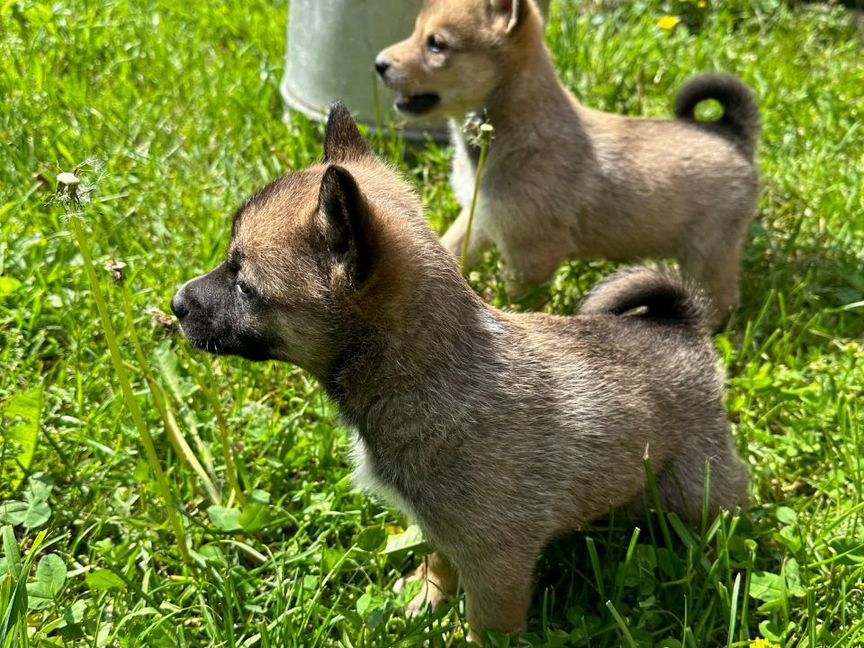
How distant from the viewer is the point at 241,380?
12.3 ft

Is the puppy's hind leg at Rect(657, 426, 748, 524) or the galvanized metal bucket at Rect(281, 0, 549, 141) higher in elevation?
the galvanized metal bucket at Rect(281, 0, 549, 141)

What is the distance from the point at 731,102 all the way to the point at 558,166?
942 millimetres

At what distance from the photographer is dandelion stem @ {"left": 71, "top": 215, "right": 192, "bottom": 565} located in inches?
93.7

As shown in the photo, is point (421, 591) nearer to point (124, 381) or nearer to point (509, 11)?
point (124, 381)

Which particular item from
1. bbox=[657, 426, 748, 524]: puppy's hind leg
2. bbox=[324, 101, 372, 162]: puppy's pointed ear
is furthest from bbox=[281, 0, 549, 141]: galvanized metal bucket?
bbox=[657, 426, 748, 524]: puppy's hind leg

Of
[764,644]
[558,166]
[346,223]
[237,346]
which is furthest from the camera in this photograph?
[558,166]

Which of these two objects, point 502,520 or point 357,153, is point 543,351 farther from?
point 357,153

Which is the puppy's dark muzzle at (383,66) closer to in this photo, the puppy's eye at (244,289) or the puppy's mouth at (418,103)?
the puppy's mouth at (418,103)

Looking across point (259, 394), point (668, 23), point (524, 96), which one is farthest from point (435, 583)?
point (668, 23)

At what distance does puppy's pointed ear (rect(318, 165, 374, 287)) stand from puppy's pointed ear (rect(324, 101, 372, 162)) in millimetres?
537

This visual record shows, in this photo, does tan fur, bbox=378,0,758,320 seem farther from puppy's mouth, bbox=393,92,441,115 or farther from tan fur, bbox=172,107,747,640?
tan fur, bbox=172,107,747,640

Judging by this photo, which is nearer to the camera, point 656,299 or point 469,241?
point 656,299

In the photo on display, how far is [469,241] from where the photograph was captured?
437 cm

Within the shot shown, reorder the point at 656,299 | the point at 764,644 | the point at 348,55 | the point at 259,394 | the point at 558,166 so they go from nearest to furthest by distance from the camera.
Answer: the point at 764,644 → the point at 656,299 → the point at 259,394 → the point at 558,166 → the point at 348,55
